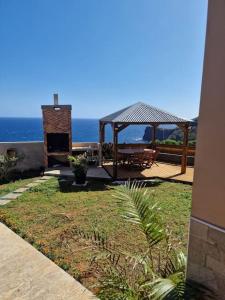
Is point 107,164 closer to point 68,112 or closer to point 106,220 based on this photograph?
point 68,112

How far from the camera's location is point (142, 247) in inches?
180

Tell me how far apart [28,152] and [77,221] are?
727 cm

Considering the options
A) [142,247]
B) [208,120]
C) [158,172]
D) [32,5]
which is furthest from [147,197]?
[32,5]

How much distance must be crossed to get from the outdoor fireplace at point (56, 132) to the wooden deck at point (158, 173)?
8.36 ft

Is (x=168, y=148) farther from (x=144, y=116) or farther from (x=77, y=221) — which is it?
(x=77, y=221)

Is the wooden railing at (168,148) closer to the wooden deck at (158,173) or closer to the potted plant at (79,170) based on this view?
the wooden deck at (158,173)

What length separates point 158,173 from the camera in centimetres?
1089

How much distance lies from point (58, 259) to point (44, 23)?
12.8 m

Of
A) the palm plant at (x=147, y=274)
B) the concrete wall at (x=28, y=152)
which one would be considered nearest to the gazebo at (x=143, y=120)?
the concrete wall at (x=28, y=152)

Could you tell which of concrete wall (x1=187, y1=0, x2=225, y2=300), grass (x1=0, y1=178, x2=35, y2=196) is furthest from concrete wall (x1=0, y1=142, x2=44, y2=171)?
concrete wall (x1=187, y1=0, x2=225, y2=300)

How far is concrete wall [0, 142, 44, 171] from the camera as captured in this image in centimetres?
1155

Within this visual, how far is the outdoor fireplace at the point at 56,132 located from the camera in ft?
37.9

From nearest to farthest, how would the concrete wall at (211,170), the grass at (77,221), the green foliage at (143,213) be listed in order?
the concrete wall at (211,170) < the green foliage at (143,213) < the grass at (77,221)

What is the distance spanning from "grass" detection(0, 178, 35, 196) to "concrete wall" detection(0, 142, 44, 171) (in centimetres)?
197
